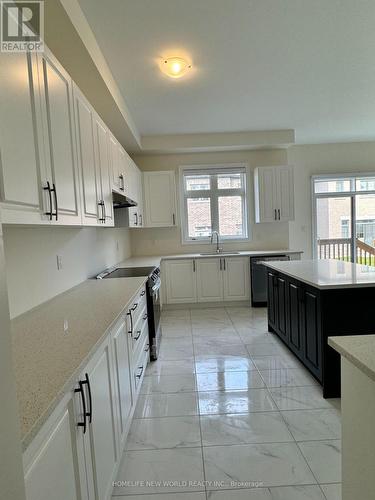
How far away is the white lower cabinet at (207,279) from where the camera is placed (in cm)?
Result: 517

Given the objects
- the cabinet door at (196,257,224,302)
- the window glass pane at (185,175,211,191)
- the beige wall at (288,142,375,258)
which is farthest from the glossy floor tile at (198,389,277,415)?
the beige wall at (288,142,375,258)

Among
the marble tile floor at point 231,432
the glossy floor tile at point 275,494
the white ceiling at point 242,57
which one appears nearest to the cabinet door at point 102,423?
the marble tile floor at point 231,432

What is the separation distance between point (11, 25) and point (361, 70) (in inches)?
135

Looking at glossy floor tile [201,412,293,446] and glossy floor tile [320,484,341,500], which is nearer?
glossy floor tile [320,484,341,500]

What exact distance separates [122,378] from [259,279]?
3.62 m

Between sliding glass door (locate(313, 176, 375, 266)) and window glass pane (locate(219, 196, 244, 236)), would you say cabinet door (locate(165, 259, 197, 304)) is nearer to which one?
window glass pane (locate(219, 196, 244, 236))

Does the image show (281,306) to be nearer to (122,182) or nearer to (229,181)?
(122,182)

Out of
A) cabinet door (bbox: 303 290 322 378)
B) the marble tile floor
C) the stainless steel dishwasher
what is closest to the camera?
the marble tile floor

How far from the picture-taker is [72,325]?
1603 millimetres

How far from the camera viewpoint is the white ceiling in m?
2.23

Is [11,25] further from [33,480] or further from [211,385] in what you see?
[211,385]

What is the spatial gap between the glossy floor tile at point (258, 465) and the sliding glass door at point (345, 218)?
5091mm

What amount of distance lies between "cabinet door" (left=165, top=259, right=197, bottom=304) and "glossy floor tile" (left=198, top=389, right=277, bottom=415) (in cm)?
269

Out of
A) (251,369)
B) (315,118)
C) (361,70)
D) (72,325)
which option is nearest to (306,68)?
(361,70)
